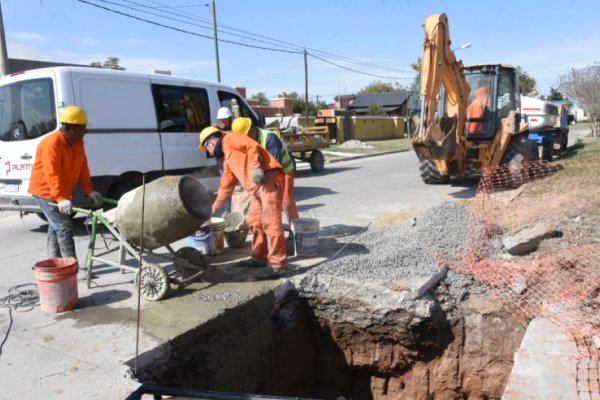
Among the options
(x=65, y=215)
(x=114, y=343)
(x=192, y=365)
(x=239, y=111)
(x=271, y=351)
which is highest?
(x=239, y=111)

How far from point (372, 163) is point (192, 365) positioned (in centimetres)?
1543

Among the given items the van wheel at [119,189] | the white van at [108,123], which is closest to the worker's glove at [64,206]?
the white van at [108,123]

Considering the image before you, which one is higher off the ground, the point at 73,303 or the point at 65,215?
the point at 65,215

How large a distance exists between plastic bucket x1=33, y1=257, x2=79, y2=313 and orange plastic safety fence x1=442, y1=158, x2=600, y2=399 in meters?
3.70

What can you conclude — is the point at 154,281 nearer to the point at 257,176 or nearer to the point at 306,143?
the point at 257,176

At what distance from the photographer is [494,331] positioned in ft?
15.4

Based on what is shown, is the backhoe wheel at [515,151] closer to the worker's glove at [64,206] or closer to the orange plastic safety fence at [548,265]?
the orange plastic safety fence at [548,265]

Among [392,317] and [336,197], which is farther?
[336,197]

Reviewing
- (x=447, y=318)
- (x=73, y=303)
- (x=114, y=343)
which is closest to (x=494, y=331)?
(x=447, y=318)

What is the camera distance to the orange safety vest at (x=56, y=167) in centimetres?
459

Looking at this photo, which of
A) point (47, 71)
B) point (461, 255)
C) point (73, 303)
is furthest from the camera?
point (47, 71)

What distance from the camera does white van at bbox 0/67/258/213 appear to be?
6.70m

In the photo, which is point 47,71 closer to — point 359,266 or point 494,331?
point 359,266

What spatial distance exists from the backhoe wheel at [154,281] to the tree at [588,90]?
96.3 ft
